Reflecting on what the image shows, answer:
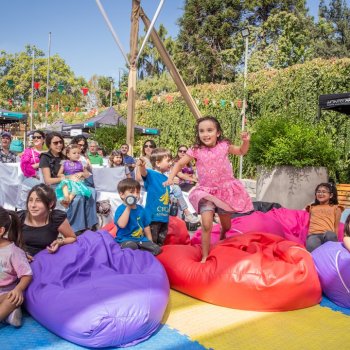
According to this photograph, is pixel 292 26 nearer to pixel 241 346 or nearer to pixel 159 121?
pixel 159 121

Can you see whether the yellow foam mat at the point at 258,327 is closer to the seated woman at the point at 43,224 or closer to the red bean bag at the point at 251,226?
the seated woman at the point at 43,224

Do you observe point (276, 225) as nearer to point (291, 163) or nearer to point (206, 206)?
point (206, 206)

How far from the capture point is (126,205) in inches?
150

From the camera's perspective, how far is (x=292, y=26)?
26.8 m

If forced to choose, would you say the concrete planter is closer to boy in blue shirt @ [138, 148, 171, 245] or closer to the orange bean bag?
boy in blue shirt @ [138, 148, 171, 245]

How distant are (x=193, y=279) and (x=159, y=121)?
46.2 ft

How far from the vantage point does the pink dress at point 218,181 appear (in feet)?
12.5

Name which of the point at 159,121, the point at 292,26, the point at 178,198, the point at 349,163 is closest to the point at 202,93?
the point at 159,121

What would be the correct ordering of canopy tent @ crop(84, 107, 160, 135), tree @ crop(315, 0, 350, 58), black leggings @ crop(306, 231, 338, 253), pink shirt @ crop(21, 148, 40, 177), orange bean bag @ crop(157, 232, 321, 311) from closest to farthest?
orange bean bag @ crop(157, 232, 321, 311)
black leggings @ crop(306, 231, 338, 253)
pink shirt @ crop(21, 148, 40, 177)
canopy tent @ crop(84, 107, 160, 135)
tree @ crop(315, 0, 350, 58)

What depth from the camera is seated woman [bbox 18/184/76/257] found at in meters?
3.16

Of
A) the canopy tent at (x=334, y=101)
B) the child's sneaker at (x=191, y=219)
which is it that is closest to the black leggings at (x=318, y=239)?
the child's sneaker at (x=191, y=219)

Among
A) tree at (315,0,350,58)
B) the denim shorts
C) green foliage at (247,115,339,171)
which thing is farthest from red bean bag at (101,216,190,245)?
tree at (315,0,350,58)

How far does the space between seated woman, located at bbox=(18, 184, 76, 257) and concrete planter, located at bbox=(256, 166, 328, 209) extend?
411 cm

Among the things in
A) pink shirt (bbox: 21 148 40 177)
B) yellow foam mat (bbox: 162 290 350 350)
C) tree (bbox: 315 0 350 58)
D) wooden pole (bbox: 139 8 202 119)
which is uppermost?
tree (bbox: 315 0 350 58)
